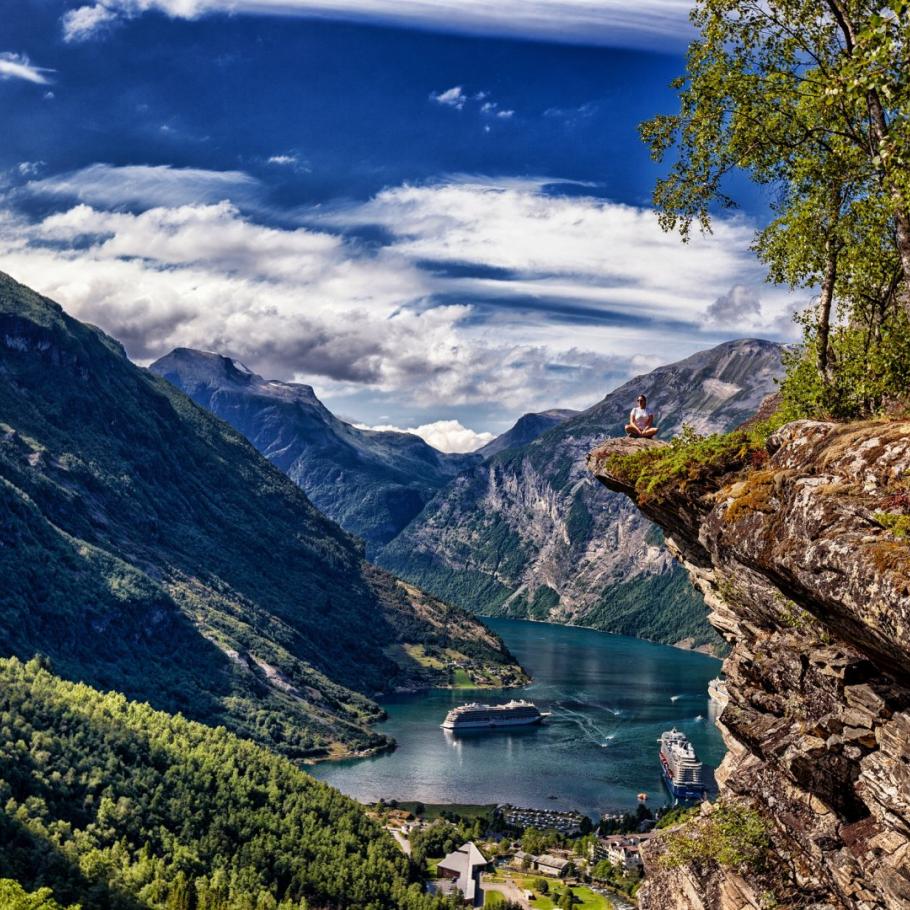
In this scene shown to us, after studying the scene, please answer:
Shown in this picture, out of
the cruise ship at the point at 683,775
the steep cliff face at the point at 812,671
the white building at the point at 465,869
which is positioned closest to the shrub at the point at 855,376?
the steep cliff face at the point at 812,671

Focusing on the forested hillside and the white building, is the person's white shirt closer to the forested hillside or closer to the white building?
the forested hillside

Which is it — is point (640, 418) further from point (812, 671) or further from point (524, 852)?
point (524, 852)

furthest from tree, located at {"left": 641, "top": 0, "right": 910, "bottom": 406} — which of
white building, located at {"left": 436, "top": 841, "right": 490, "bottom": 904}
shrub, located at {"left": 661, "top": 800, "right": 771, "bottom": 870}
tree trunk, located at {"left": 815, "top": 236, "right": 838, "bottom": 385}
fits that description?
white building, located at {"left": 436, "top": 841, "right": 490, "bottom": 904}

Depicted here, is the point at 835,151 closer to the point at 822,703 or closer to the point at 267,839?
the point at 822,703

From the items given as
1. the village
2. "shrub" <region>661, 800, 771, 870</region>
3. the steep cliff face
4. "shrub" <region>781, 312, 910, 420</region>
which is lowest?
the village

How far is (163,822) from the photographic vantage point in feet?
391

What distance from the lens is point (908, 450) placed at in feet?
65.7

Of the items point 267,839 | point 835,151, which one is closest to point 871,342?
point 835,151

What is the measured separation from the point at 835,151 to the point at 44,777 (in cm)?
12336

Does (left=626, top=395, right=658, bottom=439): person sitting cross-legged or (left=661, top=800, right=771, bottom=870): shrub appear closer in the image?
(left=661, top=800, right=771, bottom=870): shrub

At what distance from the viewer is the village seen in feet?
397

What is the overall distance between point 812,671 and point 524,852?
5089 inches

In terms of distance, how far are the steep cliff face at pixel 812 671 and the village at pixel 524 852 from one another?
91.3 metres

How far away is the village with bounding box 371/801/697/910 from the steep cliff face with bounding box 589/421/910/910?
91251 mm
